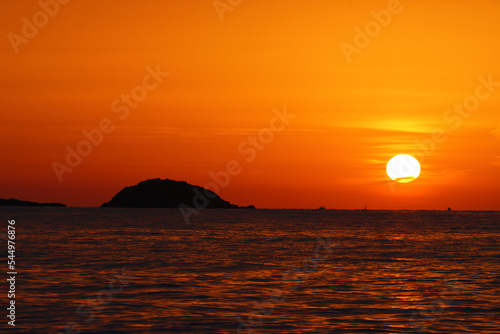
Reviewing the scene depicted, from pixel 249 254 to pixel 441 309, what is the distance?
33.6 m

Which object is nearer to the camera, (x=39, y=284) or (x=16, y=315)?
(x=16, y=315)

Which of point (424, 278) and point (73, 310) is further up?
point (424, 278)

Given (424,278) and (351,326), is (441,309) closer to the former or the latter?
(351,326)

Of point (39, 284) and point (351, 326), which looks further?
point (39, 284)

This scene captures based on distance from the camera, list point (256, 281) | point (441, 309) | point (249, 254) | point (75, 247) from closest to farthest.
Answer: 1. point (441, 309)
2. point (256, 281)
3. point (249, 254)
4. point (75, 247)

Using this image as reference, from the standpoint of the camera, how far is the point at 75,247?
237 ft

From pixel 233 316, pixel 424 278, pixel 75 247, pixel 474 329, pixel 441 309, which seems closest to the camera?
pixel 474 329

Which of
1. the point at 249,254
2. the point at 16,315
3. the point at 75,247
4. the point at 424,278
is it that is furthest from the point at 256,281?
the point at 75,247

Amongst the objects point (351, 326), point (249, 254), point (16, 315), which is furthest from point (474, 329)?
point (249, 254)

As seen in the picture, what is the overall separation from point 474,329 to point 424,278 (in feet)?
59.9

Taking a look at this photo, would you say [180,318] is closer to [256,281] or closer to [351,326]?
[351,326]

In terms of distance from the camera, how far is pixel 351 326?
1105 inches

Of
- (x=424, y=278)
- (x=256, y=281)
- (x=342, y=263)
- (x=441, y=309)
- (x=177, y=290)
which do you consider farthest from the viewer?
(x=342, y=263)

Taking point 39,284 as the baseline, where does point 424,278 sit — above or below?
above
